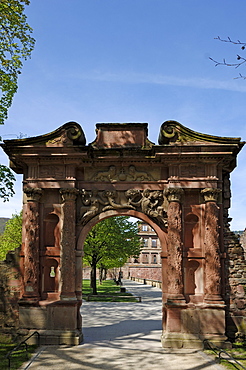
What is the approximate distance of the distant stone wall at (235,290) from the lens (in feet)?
40.6

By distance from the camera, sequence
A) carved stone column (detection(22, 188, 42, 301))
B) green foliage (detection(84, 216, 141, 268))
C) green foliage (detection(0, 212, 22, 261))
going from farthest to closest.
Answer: green foliage (detection(0, 212, 22, 261)) < green foliage (detection(84, 216, 141, 268)) < carved stone column (detection(22, 188, 42, 301))

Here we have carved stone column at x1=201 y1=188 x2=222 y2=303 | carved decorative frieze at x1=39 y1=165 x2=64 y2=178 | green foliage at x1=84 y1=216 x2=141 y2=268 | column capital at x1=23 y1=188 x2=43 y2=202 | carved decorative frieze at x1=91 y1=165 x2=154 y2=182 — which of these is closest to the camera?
carved stone column at x1=201 y1=188 x2=222 y2=303

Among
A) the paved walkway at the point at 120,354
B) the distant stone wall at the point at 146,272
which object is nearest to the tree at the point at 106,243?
the paved walkway at the point at 120,354

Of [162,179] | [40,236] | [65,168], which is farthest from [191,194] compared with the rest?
[40,236]

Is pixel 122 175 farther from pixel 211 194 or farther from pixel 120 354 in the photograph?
pixel 120 354

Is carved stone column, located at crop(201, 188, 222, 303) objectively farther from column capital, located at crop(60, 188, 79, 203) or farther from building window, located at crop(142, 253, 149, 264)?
building window, located at crop(142, 253, 149, 264)

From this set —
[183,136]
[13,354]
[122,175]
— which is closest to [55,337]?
[13,354]

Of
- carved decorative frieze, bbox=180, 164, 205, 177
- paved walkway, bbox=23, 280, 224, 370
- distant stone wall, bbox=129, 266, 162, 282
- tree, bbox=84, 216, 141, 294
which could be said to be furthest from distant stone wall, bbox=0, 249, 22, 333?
distant stone wall, bbox=129, 266, 162, 282

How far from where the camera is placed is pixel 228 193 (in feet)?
43.3

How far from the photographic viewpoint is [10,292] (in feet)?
41.8

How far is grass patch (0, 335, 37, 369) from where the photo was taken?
9789 mm

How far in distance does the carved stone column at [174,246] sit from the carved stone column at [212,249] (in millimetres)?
755

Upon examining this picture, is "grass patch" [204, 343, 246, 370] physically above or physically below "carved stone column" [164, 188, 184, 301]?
below

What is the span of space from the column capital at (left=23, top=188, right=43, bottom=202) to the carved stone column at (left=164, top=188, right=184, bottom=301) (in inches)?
153
